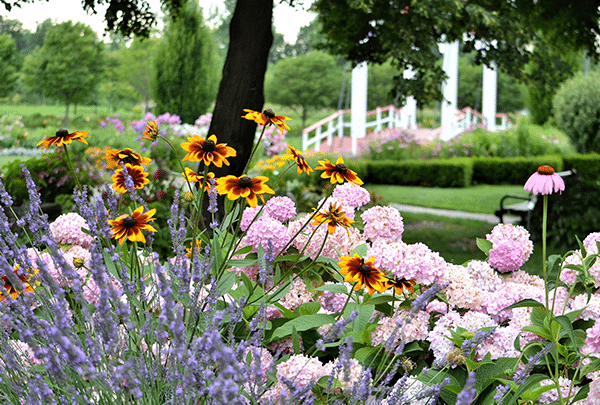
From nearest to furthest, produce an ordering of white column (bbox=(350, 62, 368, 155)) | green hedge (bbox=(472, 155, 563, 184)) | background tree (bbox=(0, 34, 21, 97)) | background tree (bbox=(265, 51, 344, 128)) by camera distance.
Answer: white column (bbox=(350, 62, 368, 155)), green hedge (bbox=(472, 155, 563, 184)), background tree (bbox=(265, 51, 344, 128)), background tree (bbox=(0, 34, 21, 97))

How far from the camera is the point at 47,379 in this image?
51.3 inches

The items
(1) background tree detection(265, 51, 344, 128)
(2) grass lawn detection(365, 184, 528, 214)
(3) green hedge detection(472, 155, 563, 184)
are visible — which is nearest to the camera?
(2) grass lawn detection(365, 184, 528, 214)

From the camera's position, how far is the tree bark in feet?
15.5

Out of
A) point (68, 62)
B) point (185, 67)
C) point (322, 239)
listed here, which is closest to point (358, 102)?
point (185, 67)

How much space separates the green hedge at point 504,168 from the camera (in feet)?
45.6

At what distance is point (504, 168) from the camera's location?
1398 centimetres

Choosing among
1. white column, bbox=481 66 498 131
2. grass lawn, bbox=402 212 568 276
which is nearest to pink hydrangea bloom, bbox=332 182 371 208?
grass lawn, bbox=402 212 568 276

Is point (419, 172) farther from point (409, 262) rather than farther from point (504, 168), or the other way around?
point (409, 262)

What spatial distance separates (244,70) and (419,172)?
29.1ft

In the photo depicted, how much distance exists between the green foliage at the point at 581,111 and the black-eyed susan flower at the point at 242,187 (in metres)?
18.3

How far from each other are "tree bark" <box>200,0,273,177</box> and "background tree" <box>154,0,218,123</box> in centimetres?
1322

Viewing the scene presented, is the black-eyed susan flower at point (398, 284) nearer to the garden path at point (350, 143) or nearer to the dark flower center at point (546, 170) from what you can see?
the dark flower center at point (546, 170)

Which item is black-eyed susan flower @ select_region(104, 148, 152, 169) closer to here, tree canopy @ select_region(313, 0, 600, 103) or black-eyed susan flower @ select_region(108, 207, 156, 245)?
black-eyed susan flower @ select_region(108, 207, 156, 245)

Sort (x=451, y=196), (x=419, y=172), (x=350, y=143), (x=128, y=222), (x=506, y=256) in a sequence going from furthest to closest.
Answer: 1. (x=350, y=143)
2. (x=419, y=172)
3. (x=451, y=196)
4. (x=506, y=256)
5. (x=128, y=222)
